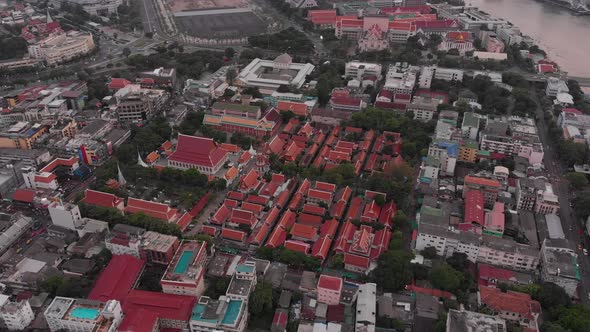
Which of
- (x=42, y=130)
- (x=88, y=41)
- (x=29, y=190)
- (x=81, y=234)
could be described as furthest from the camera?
(x=88, y=41)

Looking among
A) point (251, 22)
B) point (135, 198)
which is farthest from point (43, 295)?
point (251, 22)

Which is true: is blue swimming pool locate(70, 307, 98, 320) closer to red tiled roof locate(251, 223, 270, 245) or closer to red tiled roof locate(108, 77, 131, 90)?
red tiled roof locate(251, 223, 270, 245)

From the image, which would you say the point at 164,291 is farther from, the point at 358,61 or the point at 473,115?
the point at 358,61

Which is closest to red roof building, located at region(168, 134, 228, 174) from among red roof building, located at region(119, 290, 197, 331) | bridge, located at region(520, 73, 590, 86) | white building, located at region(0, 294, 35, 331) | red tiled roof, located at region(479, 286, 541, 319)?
red roof building, located at region(119, 290, 197, 331)

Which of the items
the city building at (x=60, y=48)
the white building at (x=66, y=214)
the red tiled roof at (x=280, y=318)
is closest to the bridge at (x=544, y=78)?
the red tiled roof at (x=280, y=318)

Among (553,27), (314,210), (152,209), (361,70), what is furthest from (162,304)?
(553,27)

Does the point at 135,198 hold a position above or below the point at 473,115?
below

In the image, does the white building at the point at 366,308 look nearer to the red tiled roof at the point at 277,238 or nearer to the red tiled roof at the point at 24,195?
the red tiled roof at the point at 277,238
